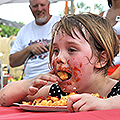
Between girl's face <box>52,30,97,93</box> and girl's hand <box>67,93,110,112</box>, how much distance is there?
1.22 ft

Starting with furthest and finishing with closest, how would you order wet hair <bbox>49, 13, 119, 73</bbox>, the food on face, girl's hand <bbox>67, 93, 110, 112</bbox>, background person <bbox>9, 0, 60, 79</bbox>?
background person <bbox>9, 0, 60, 79</bbox> → wet hair <bbox>49, 13, 119, 73</bbox> → the food on face → girl's hand <bbox>67, 93, 110, 112</bbox>

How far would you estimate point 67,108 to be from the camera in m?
0.99

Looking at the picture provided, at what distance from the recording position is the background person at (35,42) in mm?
3340

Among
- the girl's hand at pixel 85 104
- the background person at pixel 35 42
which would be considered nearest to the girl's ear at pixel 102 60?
the girl's hand at pixel 85 104

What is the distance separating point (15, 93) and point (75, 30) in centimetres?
73

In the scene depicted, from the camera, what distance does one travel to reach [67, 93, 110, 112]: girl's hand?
0.94 m

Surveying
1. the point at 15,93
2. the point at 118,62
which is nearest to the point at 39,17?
the point at 118,62

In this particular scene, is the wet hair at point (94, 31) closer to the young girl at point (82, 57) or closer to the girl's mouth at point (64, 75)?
the young girl at point (82, 57)

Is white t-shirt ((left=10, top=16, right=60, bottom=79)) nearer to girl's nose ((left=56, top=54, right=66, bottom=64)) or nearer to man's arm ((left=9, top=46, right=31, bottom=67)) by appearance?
man's arm ((left=9, top=46, right=31, bottom=67))

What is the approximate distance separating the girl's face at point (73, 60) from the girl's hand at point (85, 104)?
1.22 feet

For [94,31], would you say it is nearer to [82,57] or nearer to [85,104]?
[82,57]

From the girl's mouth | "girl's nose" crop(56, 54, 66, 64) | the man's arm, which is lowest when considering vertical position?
the man's arm

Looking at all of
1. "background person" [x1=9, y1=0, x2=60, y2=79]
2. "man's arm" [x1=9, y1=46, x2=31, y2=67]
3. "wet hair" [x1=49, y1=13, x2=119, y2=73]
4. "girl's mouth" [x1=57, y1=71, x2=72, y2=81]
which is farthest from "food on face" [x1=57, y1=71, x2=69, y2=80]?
"man's arm" [x1=9, y1=46, x2=31, y2=67]

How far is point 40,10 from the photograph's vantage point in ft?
12.2
